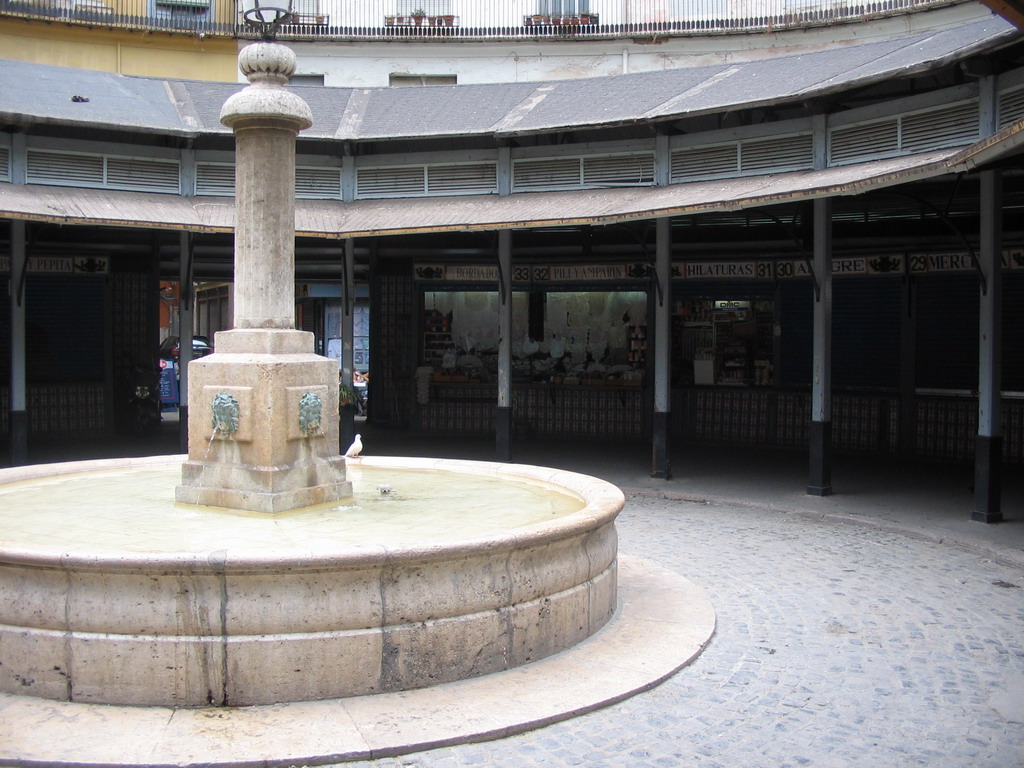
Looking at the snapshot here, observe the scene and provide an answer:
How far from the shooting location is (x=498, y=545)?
207 inches

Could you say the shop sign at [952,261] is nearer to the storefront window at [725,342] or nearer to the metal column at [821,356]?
the storefront window at [725,342]

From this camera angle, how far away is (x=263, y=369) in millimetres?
6723

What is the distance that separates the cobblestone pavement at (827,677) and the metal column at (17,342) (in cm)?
810

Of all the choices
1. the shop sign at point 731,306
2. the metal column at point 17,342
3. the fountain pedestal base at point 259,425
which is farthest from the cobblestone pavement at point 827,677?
the metal column at point 17,342

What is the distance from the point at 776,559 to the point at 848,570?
2.08 feet

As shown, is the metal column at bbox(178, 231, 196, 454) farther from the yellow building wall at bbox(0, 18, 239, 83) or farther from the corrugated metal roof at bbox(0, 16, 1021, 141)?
the yellow building wall at bbox(0, 18, 239, 83)

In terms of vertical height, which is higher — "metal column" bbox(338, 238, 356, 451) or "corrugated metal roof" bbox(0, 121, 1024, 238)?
"corrugated metal roof" bbox(0, 121, 1024, 238)

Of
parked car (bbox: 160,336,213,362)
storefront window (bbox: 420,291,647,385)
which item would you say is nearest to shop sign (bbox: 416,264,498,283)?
storefront window (bbox: 420,291,647,385)

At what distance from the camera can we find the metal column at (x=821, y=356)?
11391 mm

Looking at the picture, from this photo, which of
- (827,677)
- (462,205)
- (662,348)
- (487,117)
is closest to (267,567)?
(827,677)

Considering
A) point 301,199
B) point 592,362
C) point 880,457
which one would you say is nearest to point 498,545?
point 301,199

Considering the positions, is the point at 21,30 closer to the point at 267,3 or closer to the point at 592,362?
the point at 592,362

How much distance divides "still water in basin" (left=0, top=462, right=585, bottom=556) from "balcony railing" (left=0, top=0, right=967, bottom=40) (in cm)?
1883

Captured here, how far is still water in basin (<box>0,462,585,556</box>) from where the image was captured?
19.1 feet
